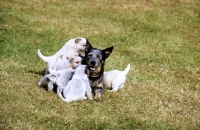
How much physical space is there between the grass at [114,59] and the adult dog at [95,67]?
0.37 m

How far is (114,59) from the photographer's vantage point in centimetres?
1348

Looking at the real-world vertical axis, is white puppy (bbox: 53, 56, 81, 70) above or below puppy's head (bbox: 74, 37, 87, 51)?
below

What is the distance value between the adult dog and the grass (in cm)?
37

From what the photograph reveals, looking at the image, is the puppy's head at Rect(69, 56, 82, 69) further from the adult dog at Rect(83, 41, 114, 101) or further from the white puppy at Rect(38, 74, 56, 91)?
the white puppy at Rect(38, 74, 56, 91)

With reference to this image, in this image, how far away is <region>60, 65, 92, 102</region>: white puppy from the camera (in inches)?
325

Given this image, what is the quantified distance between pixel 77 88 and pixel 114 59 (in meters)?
5.36

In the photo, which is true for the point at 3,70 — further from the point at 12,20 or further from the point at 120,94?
the point at 12,20

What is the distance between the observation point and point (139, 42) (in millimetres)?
16594

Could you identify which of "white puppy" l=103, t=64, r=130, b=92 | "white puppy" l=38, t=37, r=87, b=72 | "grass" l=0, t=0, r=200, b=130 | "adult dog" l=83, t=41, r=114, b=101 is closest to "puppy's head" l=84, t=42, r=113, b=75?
"adult dog" l=83, t=41, r=114, b=101

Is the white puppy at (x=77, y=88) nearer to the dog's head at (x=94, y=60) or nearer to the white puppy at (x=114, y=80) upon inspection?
the dog's head at (x=94, y=60)

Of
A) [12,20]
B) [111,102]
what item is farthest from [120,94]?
[12,20]

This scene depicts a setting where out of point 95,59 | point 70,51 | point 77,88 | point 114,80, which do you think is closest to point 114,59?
point 70,51

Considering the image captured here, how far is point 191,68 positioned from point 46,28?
6782 millimetres

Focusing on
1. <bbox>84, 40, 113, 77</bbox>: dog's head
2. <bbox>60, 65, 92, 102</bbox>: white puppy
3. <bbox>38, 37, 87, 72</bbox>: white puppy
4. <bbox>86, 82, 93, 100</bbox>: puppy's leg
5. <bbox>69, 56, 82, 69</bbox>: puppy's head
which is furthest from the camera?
<bbox>38, 37, 87, 72</bbox>: white puppy
